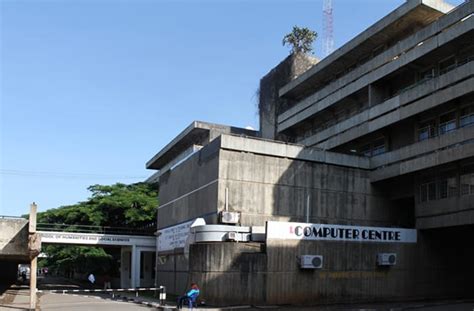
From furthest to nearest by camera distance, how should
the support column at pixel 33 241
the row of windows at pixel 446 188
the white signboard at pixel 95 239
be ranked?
the white signboard at pixel 95 239
the row of windows at pixel 446 188
the support column at pixel 33 241

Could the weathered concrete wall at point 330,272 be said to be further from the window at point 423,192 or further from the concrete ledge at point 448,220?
the window at point 423,192

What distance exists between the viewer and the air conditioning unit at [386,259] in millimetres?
29469

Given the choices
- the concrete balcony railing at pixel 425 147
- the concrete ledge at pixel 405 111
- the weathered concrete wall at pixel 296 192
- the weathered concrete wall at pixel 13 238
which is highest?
the concrete ledge at pixel 405 111

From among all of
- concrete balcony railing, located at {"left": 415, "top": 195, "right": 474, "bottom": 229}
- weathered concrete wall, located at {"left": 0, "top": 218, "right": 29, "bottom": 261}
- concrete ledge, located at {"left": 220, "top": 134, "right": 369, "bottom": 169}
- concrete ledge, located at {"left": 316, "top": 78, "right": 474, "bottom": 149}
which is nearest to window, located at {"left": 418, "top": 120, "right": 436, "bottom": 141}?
concrete ledge, located at {"left": 316, "top": 78, "right": 474, "bottom": 149}

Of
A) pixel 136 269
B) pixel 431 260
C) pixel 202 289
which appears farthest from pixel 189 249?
pixel 136 269

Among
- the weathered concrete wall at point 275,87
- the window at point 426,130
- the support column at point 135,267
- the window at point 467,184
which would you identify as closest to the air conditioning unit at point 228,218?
the window at point 467,184

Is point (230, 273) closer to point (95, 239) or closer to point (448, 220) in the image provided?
point (448, 220)

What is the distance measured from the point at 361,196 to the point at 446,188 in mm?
5344

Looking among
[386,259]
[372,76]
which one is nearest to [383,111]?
[372,76]

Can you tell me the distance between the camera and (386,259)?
29.5m

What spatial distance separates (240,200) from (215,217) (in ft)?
5.78

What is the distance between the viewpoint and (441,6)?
3609cm

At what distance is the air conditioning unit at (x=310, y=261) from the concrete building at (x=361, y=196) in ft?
0.24

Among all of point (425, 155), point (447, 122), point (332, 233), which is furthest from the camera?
point (447, 122)
